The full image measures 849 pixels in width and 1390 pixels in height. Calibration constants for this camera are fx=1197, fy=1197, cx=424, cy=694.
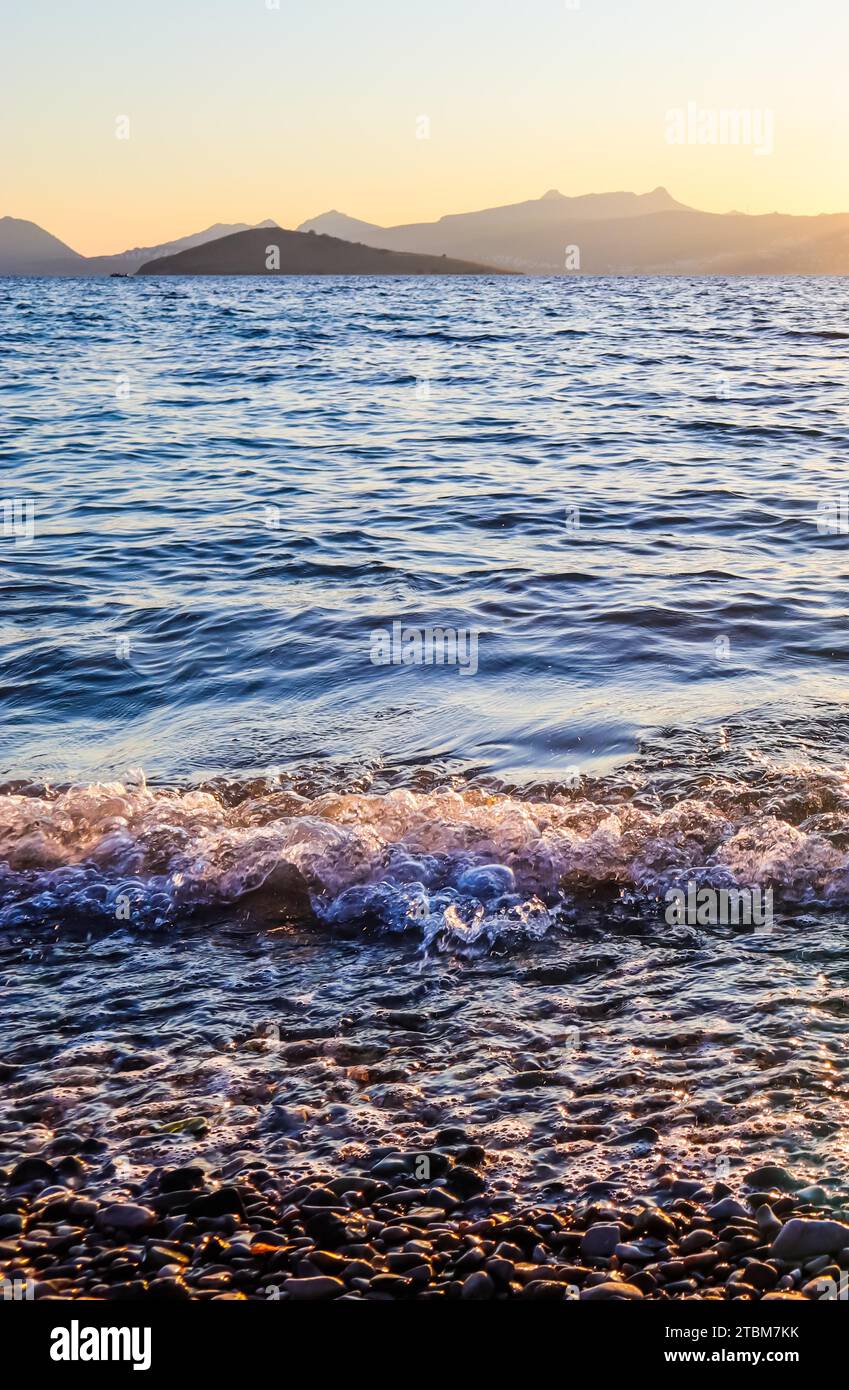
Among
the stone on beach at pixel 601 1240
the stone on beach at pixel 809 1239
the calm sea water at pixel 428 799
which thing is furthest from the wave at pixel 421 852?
the stone on beach at pixel 809 1239

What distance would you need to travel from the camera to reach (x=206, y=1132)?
4.36 metres

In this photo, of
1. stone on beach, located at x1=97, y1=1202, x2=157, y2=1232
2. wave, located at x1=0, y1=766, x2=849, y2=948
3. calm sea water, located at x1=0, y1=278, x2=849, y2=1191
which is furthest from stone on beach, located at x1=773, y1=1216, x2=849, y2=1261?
wave, located at x1=0, y1=766, x2=849, y2=948

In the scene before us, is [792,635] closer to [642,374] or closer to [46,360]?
[642,374]

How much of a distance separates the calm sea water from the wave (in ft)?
→ 0.08

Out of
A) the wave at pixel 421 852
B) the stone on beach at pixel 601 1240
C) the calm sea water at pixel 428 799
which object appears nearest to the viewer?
the stone on beach at pixel 601 1240

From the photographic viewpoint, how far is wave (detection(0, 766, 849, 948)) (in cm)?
633

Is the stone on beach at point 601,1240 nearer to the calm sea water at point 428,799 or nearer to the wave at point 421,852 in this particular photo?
the calm sea water at point 428,799

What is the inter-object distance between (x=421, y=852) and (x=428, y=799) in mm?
637

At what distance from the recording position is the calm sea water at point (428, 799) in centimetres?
461

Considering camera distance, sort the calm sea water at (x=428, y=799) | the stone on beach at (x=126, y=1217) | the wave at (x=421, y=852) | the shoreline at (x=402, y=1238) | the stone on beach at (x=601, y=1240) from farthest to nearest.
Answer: the wave at (x=421, y=852), the calm sea water at (x=428, y=799), the stone on beach at (x=126, y=1217), the stone on beach at (x=601, y=1240), the shoreline at (x=402, y=1238)

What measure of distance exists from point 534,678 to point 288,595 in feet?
11.8

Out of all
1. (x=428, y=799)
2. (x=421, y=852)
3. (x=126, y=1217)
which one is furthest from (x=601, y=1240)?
(x=428, y=799)

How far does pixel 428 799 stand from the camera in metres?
7.52

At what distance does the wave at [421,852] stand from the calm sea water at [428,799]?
0.03 meters
